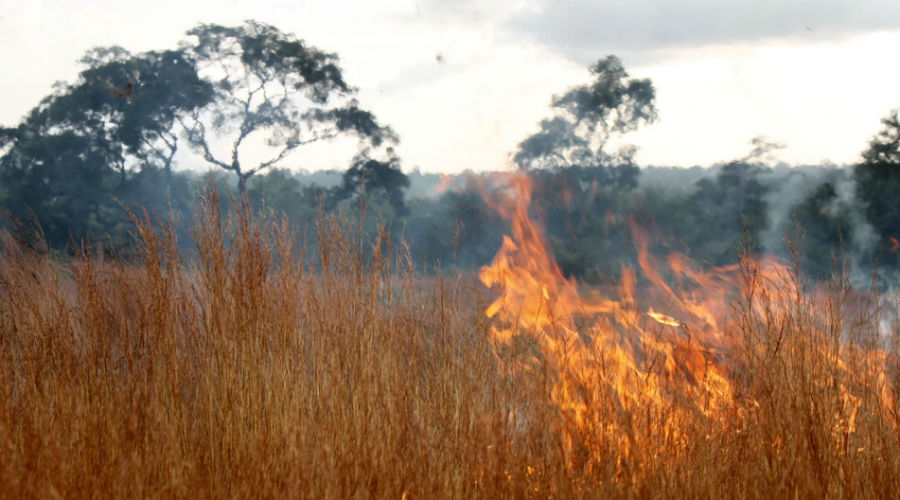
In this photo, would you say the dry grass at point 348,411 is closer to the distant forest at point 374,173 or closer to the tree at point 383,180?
the distant forest at point 374,173

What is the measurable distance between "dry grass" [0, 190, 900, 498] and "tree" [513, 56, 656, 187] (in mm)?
12137

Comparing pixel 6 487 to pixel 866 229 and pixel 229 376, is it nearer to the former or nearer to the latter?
pixel 229 376

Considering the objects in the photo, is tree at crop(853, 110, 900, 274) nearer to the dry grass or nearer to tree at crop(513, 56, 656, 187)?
tree at crop(513, 56, 656, 187)

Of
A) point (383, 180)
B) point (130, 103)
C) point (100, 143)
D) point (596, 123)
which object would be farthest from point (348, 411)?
point (596, 123)

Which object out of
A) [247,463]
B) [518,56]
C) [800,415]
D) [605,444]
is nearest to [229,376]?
[247,463]

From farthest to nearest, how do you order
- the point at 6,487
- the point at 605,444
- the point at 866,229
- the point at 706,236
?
the point at 706,236 < the point at 866,229 < the point at 605,444 < the point at 6,487

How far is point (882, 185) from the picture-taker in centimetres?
1345

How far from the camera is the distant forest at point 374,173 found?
44.8ft

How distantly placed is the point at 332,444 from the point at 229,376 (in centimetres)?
55

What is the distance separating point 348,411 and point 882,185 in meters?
13.3

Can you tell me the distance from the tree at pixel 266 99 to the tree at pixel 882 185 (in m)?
8.98

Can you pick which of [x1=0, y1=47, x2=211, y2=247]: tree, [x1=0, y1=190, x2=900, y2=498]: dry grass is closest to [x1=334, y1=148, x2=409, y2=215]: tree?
[x1=0, y1=47, x2=211, y2=247]: tree

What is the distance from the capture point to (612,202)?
15.4 m

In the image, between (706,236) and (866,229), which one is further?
(706,236)
